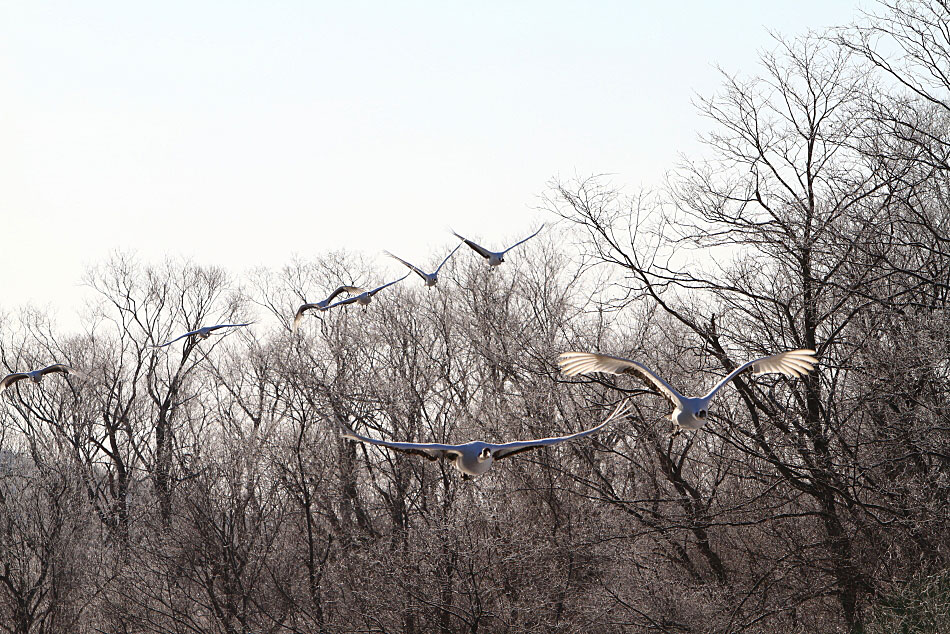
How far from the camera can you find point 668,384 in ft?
26.8

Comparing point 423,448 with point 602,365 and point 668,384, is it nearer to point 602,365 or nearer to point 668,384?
point 602,365

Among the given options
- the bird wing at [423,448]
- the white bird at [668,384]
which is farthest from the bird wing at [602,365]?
the bird wing at [423,448]

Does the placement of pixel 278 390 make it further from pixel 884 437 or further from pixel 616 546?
pixel 884 437

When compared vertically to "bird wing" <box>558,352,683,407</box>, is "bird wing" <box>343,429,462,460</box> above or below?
below

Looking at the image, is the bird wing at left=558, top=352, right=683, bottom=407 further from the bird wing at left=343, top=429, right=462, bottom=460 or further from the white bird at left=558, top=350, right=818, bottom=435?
the bird wing at left=343, top=429, right=462, bottom=460

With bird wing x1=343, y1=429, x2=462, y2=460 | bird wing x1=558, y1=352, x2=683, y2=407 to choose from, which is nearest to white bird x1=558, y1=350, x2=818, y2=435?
bird wing x1=558, y1=352, x2=683, y2=407

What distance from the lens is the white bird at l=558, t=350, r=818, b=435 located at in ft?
24.7

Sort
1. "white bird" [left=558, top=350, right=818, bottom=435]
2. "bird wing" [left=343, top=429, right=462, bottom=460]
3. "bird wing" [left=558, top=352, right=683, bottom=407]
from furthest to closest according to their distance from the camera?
"bird wing" [left=558, top=352, right=683, bottom=407], "white bird" [left=558, top=350, right=818, bottom=435], "bird wing" [left=343, top=429, right=462, bottom=460]

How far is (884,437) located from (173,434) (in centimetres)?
2002

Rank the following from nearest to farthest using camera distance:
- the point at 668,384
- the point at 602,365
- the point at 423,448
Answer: the point at 423,448, the point at 668,384, the point at 602,365

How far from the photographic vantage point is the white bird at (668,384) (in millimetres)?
7516

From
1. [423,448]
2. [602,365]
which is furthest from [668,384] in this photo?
[423,448]

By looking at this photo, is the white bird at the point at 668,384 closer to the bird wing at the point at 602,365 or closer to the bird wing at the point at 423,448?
the bird wing at the point at 602,365

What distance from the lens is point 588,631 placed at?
14.5 meters
